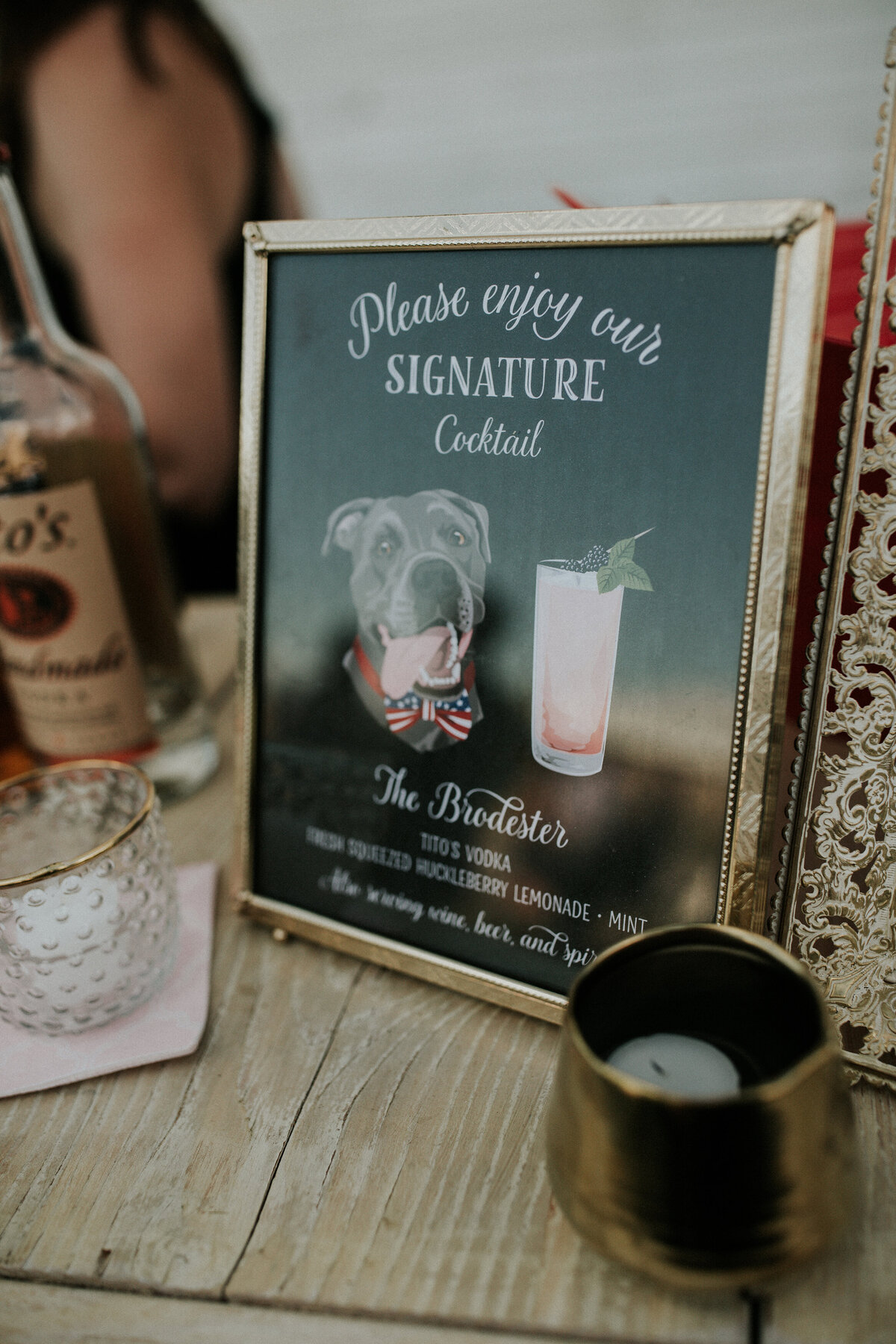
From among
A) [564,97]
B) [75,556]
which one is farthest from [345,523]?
[564,97]

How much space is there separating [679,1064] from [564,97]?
2.60 ft

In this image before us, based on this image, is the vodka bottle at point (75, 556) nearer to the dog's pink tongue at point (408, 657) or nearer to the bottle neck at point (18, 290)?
the bottle neck at point (18, 290)

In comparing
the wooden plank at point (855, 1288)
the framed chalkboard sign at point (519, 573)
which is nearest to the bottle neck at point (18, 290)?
the framed chalkboard sign at point (519, 573)

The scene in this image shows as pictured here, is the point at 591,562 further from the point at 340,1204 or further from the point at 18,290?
the point at 18,290

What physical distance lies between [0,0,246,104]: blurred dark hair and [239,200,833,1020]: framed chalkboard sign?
510 mm

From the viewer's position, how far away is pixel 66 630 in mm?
633

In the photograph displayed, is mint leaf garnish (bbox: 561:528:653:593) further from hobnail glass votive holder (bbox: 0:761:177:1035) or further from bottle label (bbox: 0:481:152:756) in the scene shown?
bottle label (bbox: 0:481:152:756)

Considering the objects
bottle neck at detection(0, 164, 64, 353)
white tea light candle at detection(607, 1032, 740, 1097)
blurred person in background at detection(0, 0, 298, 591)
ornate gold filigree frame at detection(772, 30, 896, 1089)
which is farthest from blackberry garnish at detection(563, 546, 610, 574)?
blurred person in background at detection(0, 0, 298, 591)

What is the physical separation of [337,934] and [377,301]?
36cm

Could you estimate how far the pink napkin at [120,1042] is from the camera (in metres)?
0.46

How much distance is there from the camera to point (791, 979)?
1.12 ft

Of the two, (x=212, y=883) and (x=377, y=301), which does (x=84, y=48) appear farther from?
(x=212, y=883)

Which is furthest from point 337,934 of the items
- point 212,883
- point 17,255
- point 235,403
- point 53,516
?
point 235,403

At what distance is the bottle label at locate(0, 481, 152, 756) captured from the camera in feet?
2.00
